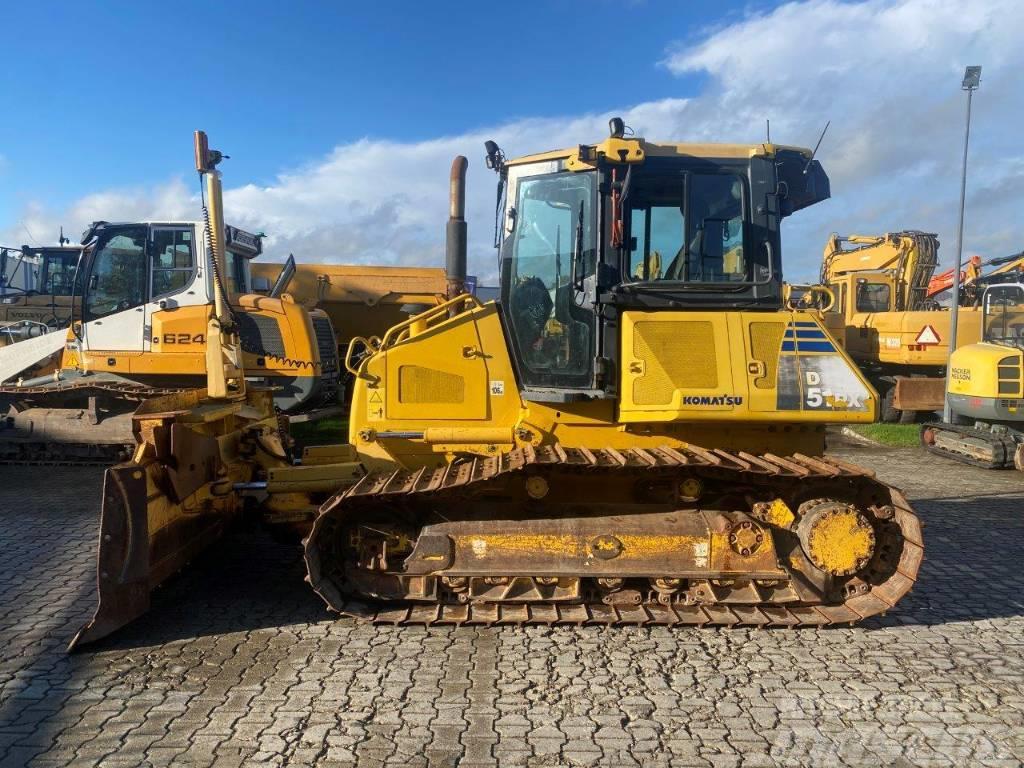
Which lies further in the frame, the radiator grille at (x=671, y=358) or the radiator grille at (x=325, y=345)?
the radiator grille at (x=325, y=345)

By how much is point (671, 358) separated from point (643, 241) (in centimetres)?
80

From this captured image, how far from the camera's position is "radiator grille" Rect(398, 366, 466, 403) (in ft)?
16.9

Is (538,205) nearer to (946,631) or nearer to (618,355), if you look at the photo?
(618,355)

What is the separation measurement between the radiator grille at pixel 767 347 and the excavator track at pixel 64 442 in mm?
7213

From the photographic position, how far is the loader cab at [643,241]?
15.7 feet

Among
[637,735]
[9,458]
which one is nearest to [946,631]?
[637,735]

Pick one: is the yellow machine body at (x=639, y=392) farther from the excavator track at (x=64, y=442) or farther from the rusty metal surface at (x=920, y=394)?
the rusty metal surface at (x=920, y=394)

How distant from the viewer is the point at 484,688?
383 cm

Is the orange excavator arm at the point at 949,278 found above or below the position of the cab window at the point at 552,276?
above

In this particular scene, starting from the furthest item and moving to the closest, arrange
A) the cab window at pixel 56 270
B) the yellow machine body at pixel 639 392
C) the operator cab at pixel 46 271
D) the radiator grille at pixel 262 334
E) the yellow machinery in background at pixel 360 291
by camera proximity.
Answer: the yellow machinery in background at pixel 360 291
the cab window at pixel 56 270
the operator cab at pixel 46 271
the radiator grille at pixel 262 334
the yellow machine body at pixel 639 392

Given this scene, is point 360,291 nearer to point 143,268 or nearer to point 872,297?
point 143,268

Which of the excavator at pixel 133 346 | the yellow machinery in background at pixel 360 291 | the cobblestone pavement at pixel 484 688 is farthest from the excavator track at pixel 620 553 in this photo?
the yellow machinery in background at pixel 360 291

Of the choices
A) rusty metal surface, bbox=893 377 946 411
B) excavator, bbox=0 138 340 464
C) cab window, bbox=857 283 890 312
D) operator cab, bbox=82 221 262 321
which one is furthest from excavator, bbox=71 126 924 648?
cab window, bbox=857 283 890 312

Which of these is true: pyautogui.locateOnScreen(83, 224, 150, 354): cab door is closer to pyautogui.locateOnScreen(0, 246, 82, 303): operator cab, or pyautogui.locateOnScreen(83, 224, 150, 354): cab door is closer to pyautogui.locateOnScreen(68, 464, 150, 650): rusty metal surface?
pyautogui.locateOnScreen(0, 246, 82, 303): operator cab
